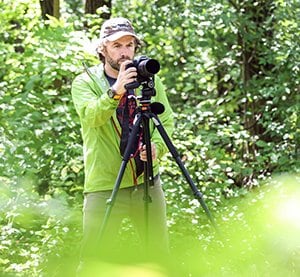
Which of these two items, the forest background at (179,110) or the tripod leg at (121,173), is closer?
the tripod leg at (121,173)

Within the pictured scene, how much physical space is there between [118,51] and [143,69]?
0.25 m

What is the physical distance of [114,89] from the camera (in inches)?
90.7

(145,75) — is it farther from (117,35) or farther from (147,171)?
(147,171)

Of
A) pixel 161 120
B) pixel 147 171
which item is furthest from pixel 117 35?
pixel 147 171

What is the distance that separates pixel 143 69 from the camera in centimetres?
235

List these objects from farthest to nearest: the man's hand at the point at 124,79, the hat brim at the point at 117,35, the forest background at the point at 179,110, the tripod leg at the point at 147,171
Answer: the forest background at the point at 179,110 → the hat brim at the point at 117,35 → the tripod leg at the point at 147,171 → the man's hand at the point at 124,79

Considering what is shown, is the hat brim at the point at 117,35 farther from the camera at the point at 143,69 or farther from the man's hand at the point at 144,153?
the man's hand at the point at 144,153

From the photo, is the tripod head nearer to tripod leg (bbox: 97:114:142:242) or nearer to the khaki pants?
tripod leg (bbox: 97:114:142:242)

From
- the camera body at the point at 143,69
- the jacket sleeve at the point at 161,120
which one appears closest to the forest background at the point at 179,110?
the jacket sleeve at the point at 161,120

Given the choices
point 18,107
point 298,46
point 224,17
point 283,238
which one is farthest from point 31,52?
point 283,238

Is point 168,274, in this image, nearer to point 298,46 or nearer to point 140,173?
point 140,173

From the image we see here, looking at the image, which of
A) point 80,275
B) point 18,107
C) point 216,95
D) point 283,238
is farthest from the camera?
point 216,95

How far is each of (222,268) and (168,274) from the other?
9.6 inches

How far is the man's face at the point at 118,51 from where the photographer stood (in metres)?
2.54
